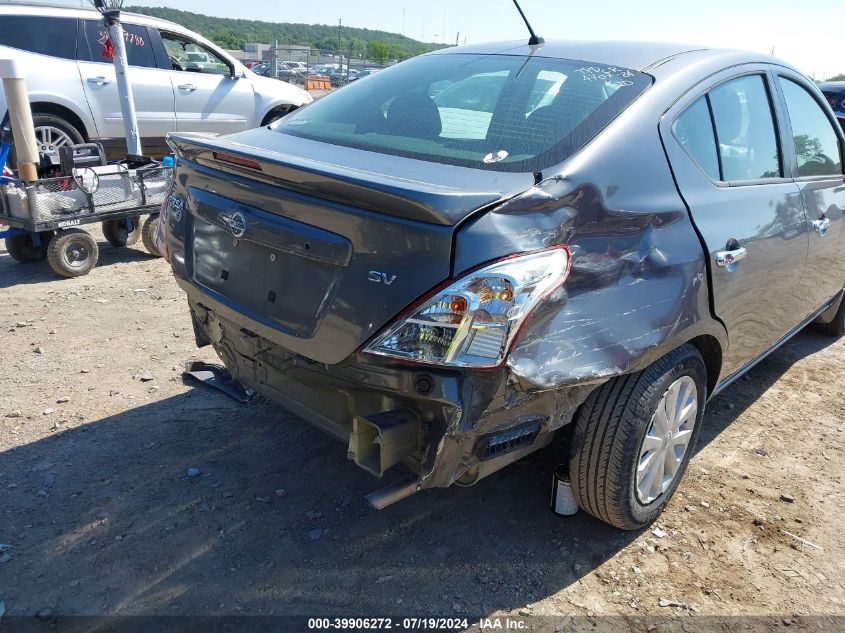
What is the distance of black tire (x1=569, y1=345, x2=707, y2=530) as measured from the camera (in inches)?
97.3

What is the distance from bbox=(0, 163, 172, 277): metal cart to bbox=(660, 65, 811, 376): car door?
4.34 m

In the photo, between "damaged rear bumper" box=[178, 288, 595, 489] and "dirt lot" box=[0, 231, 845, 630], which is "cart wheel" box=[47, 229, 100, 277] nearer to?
"dirt lot" box=[0, 231, 845, 630]

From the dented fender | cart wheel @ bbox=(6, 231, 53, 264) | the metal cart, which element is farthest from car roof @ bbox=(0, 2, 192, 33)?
the dented fender

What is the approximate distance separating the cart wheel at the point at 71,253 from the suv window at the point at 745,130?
482 cm

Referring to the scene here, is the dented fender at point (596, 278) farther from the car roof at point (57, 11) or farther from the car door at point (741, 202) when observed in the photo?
the car roof at point (57, 11)

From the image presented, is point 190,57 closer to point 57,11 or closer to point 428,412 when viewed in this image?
point 57,11

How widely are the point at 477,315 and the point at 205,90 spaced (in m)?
8.44

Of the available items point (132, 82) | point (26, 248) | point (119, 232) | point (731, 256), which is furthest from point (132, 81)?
point (731, 256)

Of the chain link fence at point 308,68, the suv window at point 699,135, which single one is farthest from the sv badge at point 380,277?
the chain link fence at point 308,68

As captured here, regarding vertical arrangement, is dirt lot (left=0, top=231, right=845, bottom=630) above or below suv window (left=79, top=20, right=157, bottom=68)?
below

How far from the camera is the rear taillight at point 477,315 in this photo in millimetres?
1948

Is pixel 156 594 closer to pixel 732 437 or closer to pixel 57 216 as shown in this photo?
pixel 732 437

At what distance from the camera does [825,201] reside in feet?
11.8

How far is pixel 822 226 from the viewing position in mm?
3523
